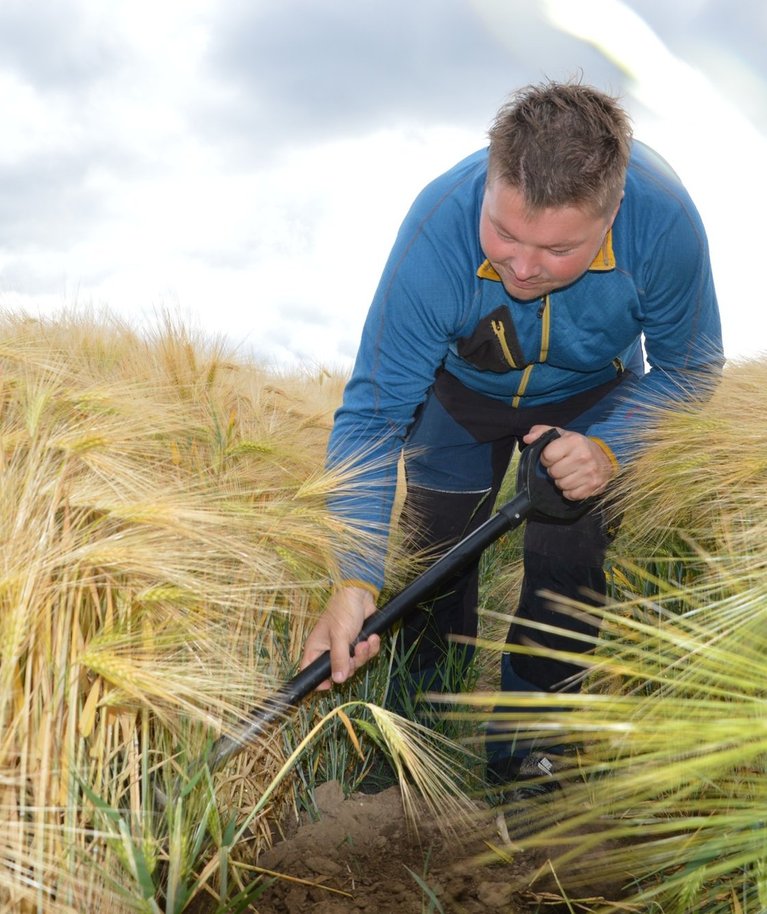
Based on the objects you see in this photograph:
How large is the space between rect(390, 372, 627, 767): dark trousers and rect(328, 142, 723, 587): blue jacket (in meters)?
0.21

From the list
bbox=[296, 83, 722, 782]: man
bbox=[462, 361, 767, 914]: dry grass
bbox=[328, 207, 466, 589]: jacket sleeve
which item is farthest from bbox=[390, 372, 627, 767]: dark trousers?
bbox=[328, 207, 466, 589]: jacket sleeve

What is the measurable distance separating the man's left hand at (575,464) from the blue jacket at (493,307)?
0.32 ft

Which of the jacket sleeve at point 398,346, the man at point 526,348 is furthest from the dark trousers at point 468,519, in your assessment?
the jacket sleeve at point 398,346

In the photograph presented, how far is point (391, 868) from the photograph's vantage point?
1803mm

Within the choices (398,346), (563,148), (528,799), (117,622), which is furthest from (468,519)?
(117,622)

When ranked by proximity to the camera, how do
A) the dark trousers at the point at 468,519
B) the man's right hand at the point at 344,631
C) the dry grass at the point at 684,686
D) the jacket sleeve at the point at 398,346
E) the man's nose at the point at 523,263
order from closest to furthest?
the dry grass at the point at 684,686 < the man's right hand at the point at 344,631 < the man's nose at the point at 523,263 < the jacket sleeve at the point at 398,346 < the dark trousers at the point at 468,519

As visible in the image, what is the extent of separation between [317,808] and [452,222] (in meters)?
1.27

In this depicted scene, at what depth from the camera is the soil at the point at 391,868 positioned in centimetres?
164

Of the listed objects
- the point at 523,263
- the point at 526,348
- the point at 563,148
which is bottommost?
the point at 526,348

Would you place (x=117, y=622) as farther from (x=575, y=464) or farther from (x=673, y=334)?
(x=673, y=334)

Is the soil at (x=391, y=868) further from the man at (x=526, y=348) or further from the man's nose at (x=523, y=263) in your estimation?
the man's nose at (x=523, y=263)

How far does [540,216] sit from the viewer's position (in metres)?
1.68

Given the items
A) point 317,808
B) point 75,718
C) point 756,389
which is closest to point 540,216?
point 756,389

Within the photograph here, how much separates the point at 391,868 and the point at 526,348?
1142 millimetres
